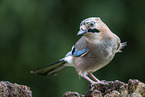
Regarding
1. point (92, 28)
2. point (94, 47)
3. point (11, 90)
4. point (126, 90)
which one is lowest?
point (126, 90)

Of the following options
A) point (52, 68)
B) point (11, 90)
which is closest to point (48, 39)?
point (52, 68)

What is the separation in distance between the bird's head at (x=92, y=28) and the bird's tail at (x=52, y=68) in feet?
3.39

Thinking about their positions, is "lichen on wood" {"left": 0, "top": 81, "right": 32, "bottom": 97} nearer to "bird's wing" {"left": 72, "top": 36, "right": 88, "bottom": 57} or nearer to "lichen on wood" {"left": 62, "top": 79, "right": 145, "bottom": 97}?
"lichen on wood" {"left": 62, "top": 79, "right": 145, "bottom": 97}

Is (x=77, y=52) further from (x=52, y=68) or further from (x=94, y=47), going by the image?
(x=52, y=68)

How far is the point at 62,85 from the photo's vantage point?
12.7 ft

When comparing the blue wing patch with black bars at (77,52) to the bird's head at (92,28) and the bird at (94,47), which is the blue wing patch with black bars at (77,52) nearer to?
the bird at (94,47)

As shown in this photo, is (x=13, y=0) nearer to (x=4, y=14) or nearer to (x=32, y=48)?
(x=4, y=14)

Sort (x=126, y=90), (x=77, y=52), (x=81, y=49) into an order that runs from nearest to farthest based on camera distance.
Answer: (x=126, y=90) → (x=81, y=49) → (x=77, y=52)

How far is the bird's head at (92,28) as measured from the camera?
2590 millimetres

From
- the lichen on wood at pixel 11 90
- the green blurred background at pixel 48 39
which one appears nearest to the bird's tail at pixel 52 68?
the green blurred background at pixel 48 39

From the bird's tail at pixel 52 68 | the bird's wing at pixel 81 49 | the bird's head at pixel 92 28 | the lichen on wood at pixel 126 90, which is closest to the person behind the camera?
the lichen on wood at pixel 126 90

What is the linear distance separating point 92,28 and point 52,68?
Answer: 1375 mm

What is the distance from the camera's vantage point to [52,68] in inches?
152

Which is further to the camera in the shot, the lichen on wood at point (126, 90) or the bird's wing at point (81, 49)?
the bird's wing at point (81, 49)
